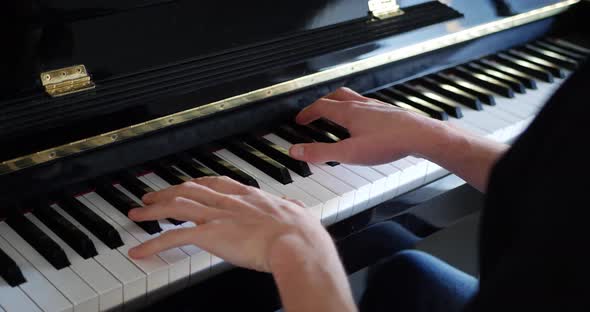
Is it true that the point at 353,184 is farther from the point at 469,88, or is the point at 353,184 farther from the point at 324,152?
the point at 469,88

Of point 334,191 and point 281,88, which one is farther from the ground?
point 281,88

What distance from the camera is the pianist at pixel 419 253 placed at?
0.80 metres

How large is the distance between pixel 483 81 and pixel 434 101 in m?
0.22

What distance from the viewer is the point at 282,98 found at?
5.37 feet

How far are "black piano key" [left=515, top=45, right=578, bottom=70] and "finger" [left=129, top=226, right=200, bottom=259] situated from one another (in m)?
1.37

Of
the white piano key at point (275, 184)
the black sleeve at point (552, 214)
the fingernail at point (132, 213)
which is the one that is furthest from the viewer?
the white piano key at point (275, 184)

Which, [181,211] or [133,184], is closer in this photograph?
[181,211]

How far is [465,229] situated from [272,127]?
26.0 inches

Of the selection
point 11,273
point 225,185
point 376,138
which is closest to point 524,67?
point 376,138

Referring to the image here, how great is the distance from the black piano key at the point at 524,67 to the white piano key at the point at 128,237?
1.22 m

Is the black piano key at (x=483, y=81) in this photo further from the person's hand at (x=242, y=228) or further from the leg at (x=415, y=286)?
the person's hand at (x=242, y=228)

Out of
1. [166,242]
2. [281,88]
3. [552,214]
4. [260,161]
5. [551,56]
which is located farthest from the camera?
[551,56]

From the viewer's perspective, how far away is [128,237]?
1.26 meters

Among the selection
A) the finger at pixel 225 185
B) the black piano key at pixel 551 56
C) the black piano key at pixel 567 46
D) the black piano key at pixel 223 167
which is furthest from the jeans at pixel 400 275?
the black piano key at pixel 567 46
